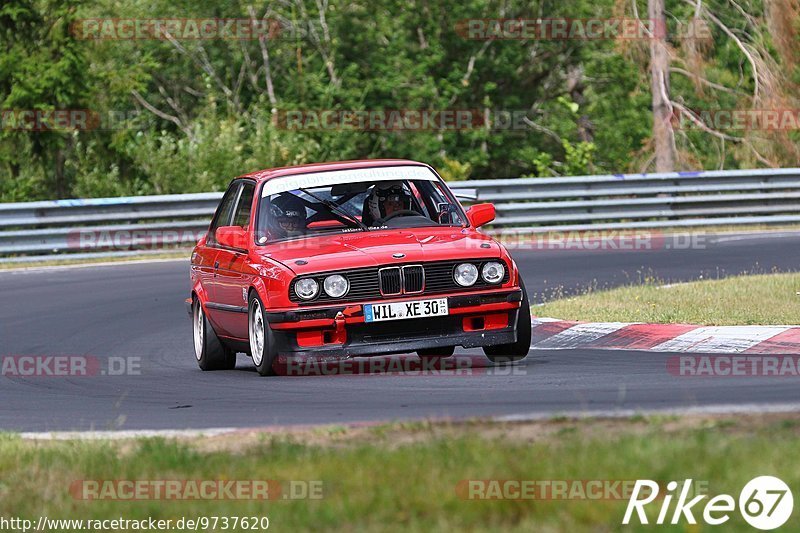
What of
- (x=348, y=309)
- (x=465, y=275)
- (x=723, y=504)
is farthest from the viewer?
(x=465, y=275)

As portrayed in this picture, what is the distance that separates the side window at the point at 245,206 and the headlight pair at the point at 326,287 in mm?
1438

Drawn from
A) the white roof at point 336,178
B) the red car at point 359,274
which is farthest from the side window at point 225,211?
the white roof at point 336,178

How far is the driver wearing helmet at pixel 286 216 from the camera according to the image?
36.2 ft

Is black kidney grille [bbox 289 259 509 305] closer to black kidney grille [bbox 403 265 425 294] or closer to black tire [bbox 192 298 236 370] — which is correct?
black kidney grille [bbox 403 265 425 294]

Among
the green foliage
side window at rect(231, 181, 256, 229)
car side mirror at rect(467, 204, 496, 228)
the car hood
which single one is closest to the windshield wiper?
the car hood

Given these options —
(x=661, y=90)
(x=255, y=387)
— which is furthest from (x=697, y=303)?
(x=661, y=90)

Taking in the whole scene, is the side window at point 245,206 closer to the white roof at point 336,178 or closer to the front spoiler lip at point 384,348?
the white roof at point 336,178

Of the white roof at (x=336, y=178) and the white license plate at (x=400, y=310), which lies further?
the white roof at (x=336, y=178)

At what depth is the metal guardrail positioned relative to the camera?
22406mm

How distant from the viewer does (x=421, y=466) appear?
5.91 m

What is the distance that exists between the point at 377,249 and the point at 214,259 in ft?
6.73

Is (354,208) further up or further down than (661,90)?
further down

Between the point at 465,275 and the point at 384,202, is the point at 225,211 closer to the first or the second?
the point at 384,202

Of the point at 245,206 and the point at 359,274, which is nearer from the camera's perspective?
the point at 359,274
